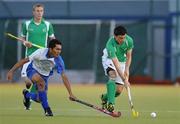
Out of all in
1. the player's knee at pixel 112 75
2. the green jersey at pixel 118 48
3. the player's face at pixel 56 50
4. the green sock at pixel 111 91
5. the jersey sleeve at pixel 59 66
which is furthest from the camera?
the player's knee at pixel 112 75

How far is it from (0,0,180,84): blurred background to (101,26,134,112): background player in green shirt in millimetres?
16699

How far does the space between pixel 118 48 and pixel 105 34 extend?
57.9 feet

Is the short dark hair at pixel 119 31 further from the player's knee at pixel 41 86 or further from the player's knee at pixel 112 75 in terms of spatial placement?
the player's knee at pixel 41 86

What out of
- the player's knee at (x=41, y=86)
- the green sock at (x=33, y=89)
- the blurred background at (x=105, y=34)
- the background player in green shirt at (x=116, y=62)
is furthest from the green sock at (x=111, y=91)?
the blurred background at (x=105, y=34)

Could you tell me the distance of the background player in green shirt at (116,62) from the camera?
42.5 ft

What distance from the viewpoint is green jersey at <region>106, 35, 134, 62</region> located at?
1320 centimetres

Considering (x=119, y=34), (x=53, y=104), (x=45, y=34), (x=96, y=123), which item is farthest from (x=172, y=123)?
(x=53, y=104)

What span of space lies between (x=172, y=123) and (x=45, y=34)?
4279mm

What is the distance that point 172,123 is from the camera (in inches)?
447

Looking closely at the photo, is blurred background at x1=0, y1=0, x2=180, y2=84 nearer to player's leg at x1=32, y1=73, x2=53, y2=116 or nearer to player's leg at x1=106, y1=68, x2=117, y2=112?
player's leg at x1=106, y1=68, x2=117, y2=112

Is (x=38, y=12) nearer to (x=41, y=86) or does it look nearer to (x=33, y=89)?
(x=33, y=89)

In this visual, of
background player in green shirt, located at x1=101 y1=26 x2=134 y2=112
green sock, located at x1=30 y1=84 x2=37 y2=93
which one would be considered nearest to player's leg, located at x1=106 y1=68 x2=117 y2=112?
background player in green shirt, located at x1=101 y1=26 x2=134 y2=112

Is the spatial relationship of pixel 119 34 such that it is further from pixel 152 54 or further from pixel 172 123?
pixel 152 54

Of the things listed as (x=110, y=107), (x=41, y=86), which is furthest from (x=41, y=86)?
(x=110, y=107)
